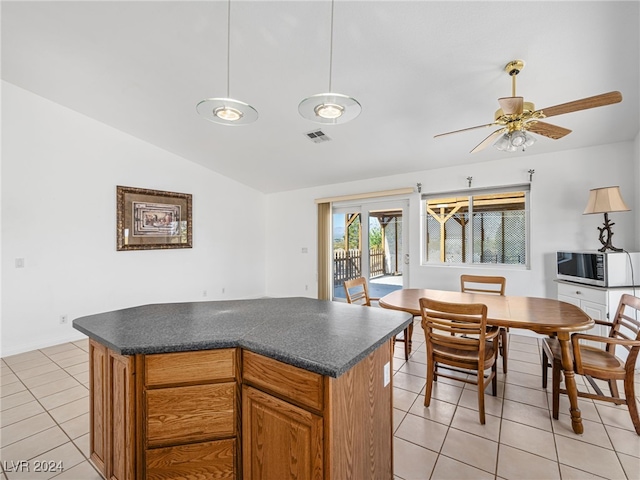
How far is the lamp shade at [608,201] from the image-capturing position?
290 centimetres

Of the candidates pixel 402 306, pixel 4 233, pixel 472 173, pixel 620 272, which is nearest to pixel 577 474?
pixel 402 306

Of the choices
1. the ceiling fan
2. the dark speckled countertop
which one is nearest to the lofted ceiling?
the ceiling fan

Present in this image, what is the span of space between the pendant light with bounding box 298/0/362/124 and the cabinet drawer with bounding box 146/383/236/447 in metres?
1.44

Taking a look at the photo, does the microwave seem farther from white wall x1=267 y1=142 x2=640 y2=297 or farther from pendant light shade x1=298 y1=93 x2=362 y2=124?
pendant light shade x1=298 y1=93 x2=362 y2=124

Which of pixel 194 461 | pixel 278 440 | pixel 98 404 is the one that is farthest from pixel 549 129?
pixel 98 404

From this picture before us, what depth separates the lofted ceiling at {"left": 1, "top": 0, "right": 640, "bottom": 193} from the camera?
2.01 metres

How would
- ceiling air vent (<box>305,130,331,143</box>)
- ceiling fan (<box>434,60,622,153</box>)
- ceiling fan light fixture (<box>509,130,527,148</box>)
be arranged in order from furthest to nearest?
ceiling air vent (<box>305,130,331,143</box>), ceiling fan light fixture (<box>509,130,527,148</box>), ceiling fan (<box>434,60,622,153</box>)

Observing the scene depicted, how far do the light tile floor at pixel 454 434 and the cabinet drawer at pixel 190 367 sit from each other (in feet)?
3.27

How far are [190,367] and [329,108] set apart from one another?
4.80ft

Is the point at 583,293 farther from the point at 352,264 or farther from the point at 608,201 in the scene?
the point at 352,264

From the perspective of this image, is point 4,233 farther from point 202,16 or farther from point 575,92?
point 575,92

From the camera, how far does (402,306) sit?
251 cm

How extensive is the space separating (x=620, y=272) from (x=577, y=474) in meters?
2.18

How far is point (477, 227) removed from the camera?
14.2 feet
